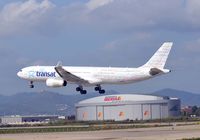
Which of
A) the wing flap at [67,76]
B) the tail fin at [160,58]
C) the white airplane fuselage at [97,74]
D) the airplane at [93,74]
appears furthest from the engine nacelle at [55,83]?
the tail fin at [160,58]

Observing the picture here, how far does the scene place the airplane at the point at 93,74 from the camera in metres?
130

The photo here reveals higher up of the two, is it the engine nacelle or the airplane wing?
the airplane wing

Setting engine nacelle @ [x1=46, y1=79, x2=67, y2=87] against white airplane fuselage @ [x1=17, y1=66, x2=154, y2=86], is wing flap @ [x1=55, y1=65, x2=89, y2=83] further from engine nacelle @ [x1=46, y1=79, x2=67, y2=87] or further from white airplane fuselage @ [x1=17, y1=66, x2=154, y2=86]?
engine nacelle @ [x1=46, y1=79, x2=67, y2=87]

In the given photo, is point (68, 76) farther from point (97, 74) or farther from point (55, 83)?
point (97, 74)

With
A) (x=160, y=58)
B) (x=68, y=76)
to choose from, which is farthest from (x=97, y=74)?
(x=160, y=58)

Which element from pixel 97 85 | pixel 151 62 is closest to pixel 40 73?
pixel 97 85

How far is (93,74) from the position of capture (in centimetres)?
13375

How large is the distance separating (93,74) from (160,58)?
48.9 feet

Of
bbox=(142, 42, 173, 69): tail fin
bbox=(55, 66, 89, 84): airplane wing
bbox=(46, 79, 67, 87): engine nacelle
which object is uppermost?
bbox=(142, 42, 173, 69): tail fin

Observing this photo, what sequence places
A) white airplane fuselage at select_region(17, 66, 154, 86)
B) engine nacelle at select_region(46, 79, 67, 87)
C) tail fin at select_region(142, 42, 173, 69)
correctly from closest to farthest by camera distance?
white airplane fuselage at select_region(17, 66, 154, 86)
engine nacelle at select_region(46, 79, 67, 87)
tail fin at select_region(142, 42, 173, 69)

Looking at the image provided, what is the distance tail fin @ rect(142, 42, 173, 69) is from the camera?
439 ft

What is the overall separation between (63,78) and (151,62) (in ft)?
64.4

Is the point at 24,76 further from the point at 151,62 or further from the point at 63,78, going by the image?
the point at 151,62

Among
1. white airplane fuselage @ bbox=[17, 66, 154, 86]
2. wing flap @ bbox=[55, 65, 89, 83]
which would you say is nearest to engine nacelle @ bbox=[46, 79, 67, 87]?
white airplane fuselage @ bbox=[17, 66, 154, 86]
